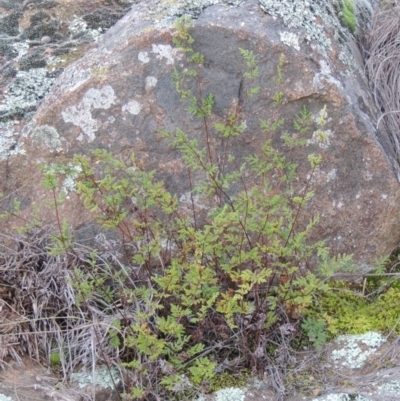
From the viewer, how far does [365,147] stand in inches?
121

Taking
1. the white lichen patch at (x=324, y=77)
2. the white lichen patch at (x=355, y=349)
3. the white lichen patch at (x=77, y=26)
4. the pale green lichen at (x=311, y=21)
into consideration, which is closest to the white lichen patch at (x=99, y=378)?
the white lichen patch at (x=355, y=349)

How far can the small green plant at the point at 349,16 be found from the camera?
370 cm

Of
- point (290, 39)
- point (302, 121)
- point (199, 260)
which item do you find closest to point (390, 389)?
point (199, 260)

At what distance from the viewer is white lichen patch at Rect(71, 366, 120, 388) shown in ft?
8.73

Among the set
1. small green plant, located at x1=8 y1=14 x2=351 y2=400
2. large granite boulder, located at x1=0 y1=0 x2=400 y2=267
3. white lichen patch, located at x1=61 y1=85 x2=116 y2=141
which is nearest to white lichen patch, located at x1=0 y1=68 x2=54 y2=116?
large granite boulder, located at x1=0 y1=0 x2=400 y2=267

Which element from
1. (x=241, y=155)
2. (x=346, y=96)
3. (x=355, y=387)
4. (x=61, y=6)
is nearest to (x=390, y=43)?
(x=346, y=96)

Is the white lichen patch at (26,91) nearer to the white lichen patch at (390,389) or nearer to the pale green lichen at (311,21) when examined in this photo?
the pale green lichen at (311,21)

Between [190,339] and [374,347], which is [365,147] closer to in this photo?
[374,347]

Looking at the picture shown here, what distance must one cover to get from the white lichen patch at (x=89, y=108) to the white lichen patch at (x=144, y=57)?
0.18m

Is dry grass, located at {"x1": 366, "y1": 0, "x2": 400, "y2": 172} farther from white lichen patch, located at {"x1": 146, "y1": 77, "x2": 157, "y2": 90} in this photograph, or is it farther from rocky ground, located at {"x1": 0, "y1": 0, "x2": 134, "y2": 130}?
rocky ground, located at {"x1": 0, "y1": 0, "x2": 134, "y2": 130}

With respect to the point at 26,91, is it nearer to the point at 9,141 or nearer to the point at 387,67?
the point at 9,141

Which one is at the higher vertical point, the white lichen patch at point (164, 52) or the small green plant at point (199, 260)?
the white lichen patch at point (164, 52)

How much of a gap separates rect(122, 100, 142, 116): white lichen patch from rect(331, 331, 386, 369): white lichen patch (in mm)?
1277

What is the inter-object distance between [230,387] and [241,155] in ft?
3.24
